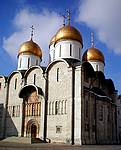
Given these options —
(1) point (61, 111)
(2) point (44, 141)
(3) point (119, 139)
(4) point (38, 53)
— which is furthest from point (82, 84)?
(3) point (119, 139)

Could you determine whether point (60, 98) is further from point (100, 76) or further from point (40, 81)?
point (100, 76)

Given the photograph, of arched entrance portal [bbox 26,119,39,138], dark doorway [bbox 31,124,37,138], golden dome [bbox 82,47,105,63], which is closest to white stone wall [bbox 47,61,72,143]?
arched entrance portal [bbox 26,119,39,138]

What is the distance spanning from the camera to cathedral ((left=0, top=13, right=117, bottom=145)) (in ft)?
75.7

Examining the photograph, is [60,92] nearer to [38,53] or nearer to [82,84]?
[82,84]

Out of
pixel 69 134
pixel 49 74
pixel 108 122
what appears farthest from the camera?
pixel 108 122

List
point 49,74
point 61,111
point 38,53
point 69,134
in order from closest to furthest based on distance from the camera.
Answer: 1. point 69,134
2. point 61,111
3. point 49,74
4. point 38,53

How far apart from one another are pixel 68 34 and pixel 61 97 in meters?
8.08

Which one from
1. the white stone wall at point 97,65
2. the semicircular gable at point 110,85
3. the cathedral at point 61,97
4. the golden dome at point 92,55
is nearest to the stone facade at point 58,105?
the cathedral at point 61,97

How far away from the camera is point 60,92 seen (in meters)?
24.2

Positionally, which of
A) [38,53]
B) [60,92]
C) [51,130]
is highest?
[38,53]

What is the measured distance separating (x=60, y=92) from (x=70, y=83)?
4.91 ft

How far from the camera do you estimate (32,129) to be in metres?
26.1

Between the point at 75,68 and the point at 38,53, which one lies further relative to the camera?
the point at 38,53

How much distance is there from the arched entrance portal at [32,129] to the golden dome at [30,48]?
931 centimetres
